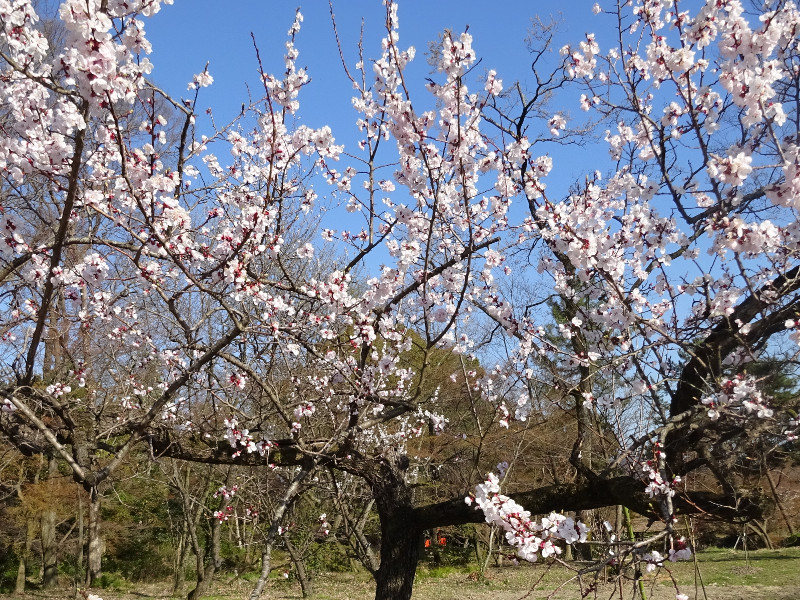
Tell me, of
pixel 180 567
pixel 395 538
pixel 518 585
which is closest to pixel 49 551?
pixel 180 567

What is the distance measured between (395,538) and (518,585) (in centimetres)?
969

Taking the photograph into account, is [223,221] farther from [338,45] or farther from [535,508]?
[535,508]

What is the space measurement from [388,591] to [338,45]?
357 cm

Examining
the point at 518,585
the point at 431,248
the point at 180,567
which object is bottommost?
the point at 518,585

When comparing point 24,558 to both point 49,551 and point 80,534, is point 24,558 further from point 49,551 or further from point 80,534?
point 80,534

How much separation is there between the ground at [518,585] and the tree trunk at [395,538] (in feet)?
16.3

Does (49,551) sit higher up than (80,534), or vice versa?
(80,534)

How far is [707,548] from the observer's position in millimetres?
18641

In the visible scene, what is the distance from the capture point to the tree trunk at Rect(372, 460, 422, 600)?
4.29 m

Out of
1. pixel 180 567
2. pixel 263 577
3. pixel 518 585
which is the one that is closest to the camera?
pixel 263 577

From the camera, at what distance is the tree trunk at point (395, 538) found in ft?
14.1

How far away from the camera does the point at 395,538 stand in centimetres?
436

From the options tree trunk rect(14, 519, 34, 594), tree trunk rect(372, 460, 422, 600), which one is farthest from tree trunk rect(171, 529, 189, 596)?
tree trunk rect(372, 460, 422, 600)

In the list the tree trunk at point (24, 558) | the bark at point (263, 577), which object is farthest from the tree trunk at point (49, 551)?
the bark at point (263, 577)
